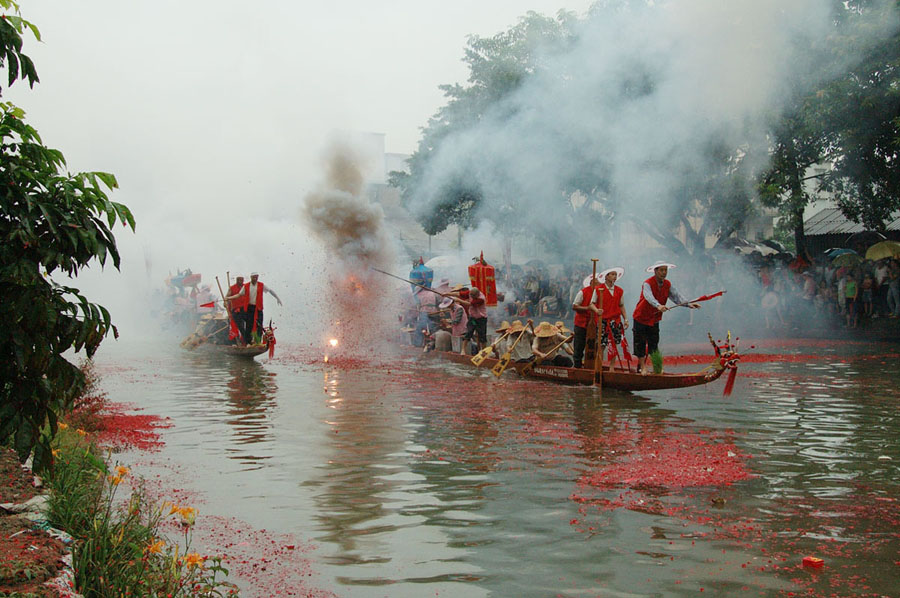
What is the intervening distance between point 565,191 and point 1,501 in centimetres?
2483

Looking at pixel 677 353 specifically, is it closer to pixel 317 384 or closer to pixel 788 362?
pixel 788 362

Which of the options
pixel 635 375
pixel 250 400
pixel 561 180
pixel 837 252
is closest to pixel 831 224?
pixel 837 252

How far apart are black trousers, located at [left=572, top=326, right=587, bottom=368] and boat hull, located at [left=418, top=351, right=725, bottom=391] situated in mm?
455

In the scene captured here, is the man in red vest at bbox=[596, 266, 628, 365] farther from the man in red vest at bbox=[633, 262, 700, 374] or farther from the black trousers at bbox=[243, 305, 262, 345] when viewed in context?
the black trousers at bbox=[243, 305, 262, 345]

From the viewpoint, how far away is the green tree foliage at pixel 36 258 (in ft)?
12.3

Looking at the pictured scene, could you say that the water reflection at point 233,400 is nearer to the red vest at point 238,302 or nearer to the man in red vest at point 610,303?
the red vest at point 238,302

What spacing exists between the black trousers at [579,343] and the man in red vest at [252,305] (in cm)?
785

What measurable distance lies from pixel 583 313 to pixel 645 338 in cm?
100

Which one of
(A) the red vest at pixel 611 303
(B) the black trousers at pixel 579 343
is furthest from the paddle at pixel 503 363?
(A) the red vest at pixel 611 303

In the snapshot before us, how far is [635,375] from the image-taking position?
493 inches

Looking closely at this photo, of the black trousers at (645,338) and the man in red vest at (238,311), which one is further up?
the man in red vest at (238,311)

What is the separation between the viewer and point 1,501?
19.1ft

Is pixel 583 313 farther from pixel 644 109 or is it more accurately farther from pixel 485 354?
pixel 644 109

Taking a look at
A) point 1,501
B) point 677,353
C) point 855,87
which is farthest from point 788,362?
point 1,501
